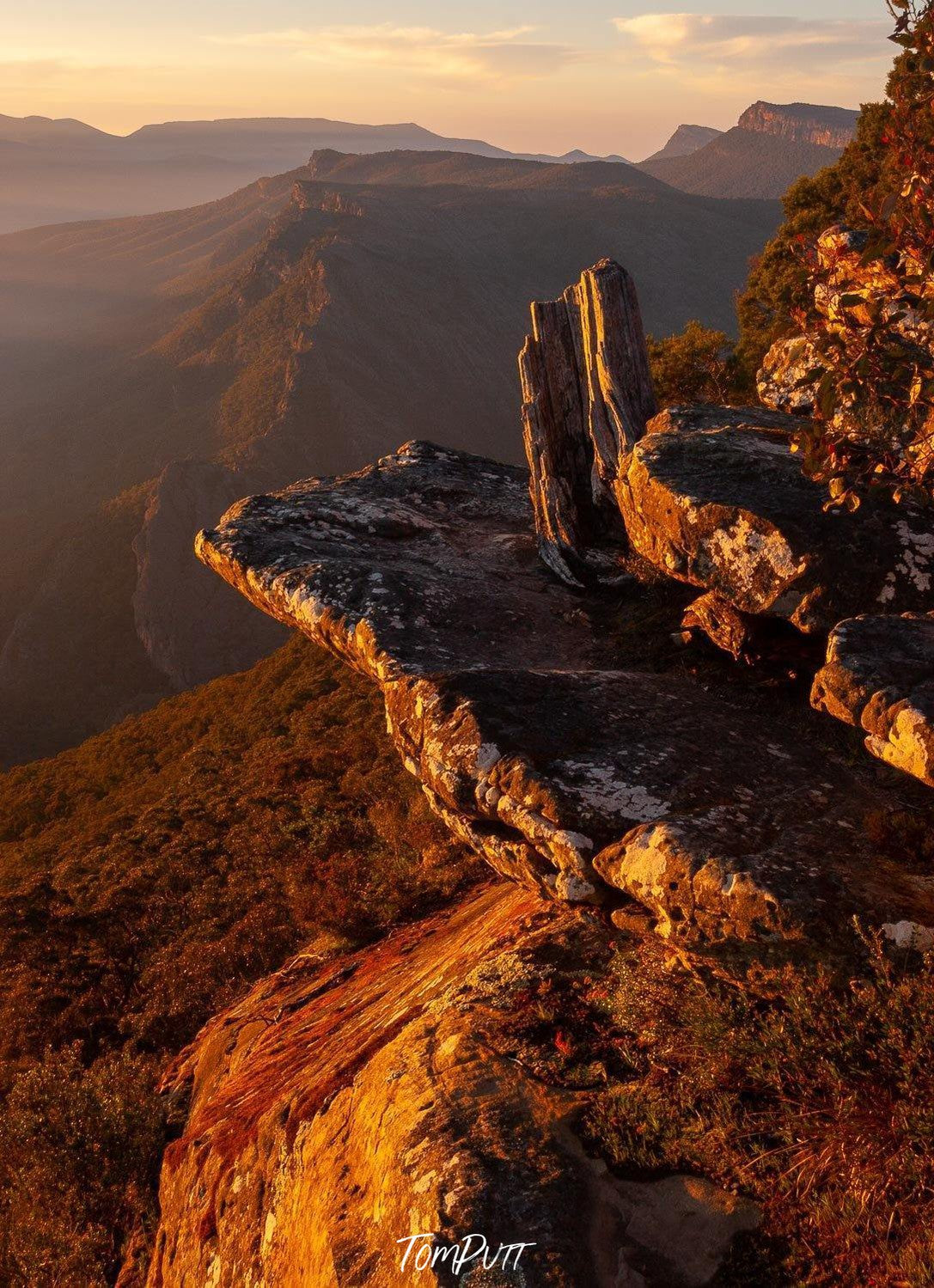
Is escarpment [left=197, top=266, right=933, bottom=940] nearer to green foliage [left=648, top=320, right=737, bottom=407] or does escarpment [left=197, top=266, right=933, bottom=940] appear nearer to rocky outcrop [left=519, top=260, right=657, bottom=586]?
rocky outcrop [left=519, top=260, right=657, bottom=586]

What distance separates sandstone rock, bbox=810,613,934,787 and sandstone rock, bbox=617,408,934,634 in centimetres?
133

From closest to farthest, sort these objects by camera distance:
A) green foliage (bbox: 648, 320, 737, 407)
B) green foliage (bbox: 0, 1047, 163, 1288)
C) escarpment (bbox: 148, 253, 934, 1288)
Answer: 1. escarpment (bbox: 148, 253, 934, 1288)
2. green foliage (bbox: 0, 1047, 163, 1288)
3. green foliage (bbox: 648, 320, 737, 407)

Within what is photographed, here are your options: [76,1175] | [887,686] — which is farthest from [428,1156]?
[76,1175]

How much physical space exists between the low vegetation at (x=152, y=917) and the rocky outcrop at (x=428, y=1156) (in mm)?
983

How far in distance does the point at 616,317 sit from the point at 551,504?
135 inches

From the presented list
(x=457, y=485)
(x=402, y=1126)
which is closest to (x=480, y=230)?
(x=457, y=485)

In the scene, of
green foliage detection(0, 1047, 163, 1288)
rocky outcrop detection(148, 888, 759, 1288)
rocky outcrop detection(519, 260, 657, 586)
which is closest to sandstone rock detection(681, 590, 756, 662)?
rocky outcrop detection(519, 260, 657, 586)

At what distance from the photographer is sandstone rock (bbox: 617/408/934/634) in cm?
871

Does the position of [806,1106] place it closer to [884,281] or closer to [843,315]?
[843,315]

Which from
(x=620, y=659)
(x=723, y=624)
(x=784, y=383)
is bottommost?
(x=620, y=659)

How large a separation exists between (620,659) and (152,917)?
1002 cm

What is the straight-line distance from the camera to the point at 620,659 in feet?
35.6

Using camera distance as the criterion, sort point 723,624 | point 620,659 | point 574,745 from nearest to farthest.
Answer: point 574,745 → point 723,624 → point 620,659

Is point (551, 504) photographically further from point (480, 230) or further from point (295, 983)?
point (480, 230)
